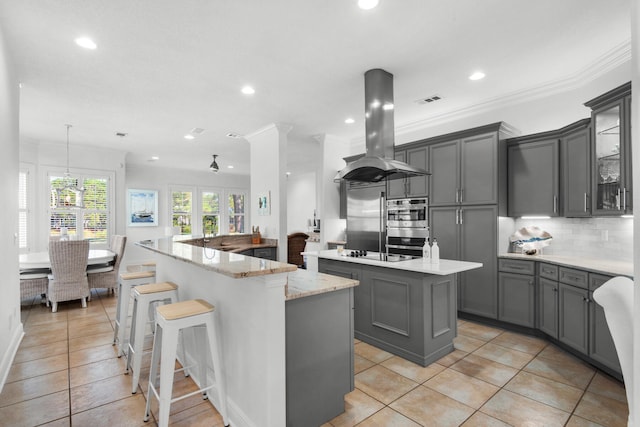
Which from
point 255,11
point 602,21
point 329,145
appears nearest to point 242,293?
point 255,11

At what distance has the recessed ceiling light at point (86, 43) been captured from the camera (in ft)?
8.66

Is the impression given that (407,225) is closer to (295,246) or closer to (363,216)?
(363,216)

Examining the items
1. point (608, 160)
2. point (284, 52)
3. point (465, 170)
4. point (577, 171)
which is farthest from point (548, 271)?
point (284, 52)

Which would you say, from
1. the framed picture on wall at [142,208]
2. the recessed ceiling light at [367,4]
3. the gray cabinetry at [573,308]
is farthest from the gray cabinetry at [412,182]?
the framed picture on wall at [142,208]

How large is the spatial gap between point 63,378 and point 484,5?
4354 millimetres

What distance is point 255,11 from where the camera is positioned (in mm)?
2328

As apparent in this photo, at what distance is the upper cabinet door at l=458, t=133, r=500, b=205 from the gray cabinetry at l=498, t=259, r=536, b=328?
0.78m

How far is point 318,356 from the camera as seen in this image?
1.95 meters

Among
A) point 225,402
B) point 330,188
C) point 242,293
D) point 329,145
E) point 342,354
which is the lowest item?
point 225,402

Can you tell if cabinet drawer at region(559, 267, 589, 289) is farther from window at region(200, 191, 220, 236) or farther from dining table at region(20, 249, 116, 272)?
window at region(200, 191, 220, 236)

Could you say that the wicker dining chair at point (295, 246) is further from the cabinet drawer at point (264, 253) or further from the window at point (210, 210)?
the window at point (210, 210)

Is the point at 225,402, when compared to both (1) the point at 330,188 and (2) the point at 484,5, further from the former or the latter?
(1) the point at 330,188

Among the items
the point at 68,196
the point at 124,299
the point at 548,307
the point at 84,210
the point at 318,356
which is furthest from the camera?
the point at 84,210

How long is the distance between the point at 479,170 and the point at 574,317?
1.81 meters
